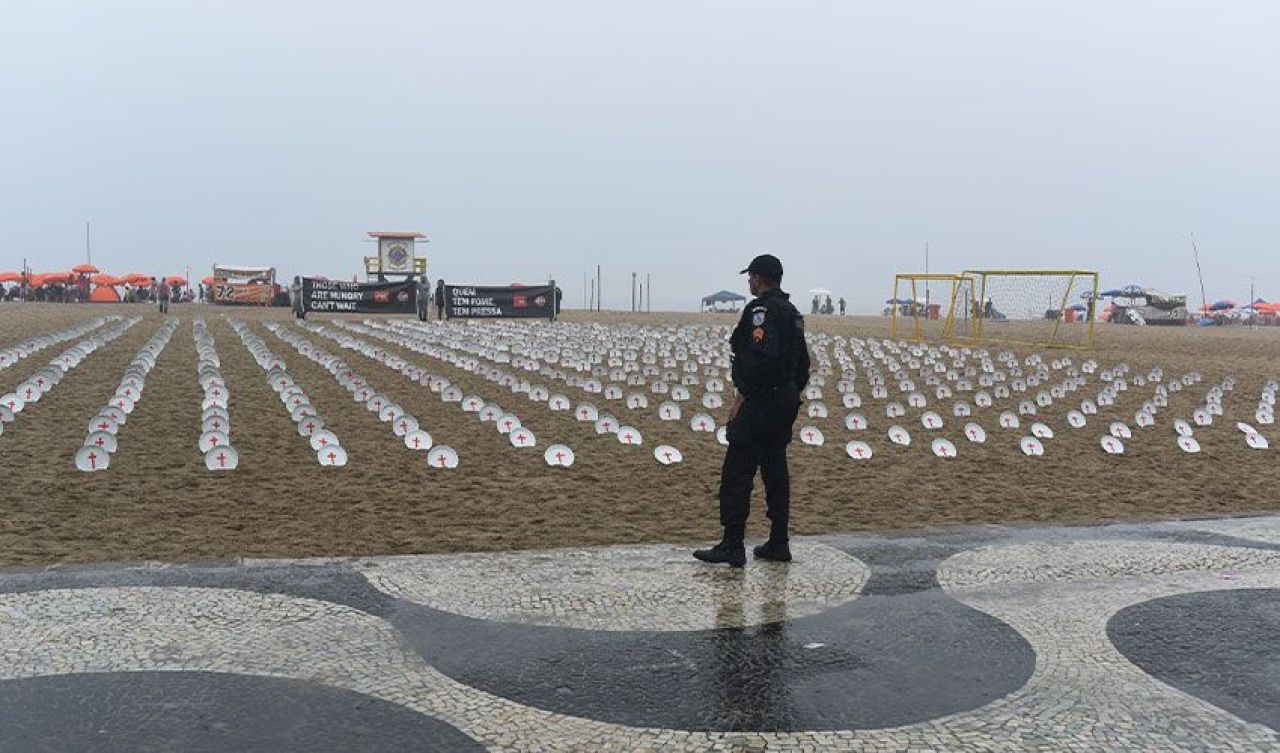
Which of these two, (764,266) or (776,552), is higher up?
(764,266)

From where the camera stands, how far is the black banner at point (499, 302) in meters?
38.6

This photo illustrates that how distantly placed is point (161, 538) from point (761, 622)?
4253 mm

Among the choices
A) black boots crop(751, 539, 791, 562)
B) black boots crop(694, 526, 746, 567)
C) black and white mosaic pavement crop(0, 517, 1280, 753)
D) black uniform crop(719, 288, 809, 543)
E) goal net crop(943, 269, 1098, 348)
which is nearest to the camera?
black and white mosaic pavement crop(0, 517, 1280, 753)

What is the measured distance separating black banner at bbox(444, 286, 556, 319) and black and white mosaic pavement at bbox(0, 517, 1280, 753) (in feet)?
107

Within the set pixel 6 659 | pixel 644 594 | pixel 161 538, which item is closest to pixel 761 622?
pixel 644 594

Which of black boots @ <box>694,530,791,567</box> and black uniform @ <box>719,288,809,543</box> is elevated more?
black uniform @ <box>719,288,809,543</box>

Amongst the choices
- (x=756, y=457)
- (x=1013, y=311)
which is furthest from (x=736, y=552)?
(x=1013, y=311)

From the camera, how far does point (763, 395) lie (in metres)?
6.30

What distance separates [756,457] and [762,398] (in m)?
0.39

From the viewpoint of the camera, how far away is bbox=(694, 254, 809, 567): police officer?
6.24 meters

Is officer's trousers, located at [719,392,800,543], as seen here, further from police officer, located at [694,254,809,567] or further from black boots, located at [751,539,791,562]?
black boots, located at [751,539,791,562]

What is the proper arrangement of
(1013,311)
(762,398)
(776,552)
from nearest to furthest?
1. (762,398)
2. (776,552)
3. (1013,311)

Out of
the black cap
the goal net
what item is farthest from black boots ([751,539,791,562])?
the goal net

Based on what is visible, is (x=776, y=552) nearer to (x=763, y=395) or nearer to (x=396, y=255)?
(x=763, y=395)
